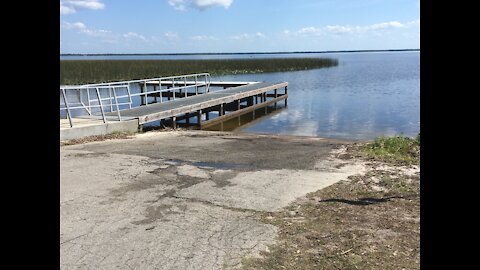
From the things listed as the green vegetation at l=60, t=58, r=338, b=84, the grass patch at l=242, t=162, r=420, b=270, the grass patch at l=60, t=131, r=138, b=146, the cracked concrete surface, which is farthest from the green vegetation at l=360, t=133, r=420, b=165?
the green vegetation at l=60, t=58, r=338, b=84

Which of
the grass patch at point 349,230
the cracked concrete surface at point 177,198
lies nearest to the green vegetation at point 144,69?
the cracked concrete surface at point 177,198

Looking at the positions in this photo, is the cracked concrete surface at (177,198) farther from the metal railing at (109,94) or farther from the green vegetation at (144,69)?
the green vegetation at (144,69)

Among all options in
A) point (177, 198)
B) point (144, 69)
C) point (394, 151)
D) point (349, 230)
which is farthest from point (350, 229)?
point (144, 69)

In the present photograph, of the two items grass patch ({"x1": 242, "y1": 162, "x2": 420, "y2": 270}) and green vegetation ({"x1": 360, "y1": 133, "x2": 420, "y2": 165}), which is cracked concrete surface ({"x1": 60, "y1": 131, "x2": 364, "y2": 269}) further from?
green vegetation ({"x1": 360, "y1": 133, "x2": 420, "y2": 165})

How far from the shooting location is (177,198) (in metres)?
6.10

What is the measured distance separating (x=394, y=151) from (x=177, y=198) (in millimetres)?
5943

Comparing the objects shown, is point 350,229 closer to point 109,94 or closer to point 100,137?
point 100,137

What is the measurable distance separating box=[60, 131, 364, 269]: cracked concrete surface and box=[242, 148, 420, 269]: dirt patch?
0.24 metres

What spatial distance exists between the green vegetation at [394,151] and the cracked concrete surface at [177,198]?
961 mm

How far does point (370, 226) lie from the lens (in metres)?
4.84

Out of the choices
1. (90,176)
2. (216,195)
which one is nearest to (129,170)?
(90,176)

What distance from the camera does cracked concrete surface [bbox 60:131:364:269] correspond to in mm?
4227
